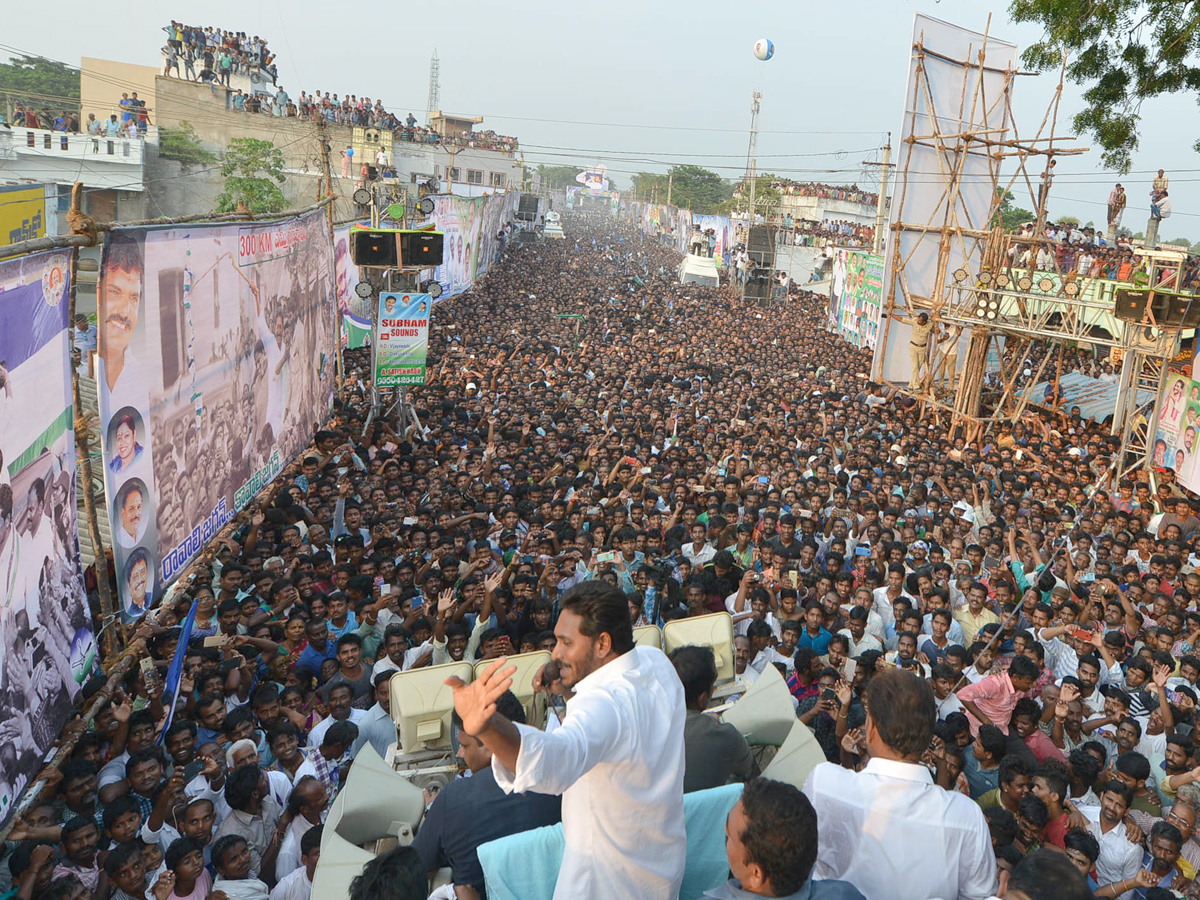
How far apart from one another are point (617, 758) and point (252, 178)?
30991mm

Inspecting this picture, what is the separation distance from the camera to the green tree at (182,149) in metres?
30.2

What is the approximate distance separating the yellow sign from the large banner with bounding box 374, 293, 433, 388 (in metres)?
6.05

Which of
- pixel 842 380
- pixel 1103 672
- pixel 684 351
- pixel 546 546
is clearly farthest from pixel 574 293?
pixel 1103 672

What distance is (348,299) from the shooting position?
15.8 m

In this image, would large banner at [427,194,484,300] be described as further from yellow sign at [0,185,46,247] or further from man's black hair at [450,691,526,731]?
man's black hair at [450,691,526,731]

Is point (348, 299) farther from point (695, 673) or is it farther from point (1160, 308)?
point (695, 673)

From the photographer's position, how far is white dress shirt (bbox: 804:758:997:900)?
105 inches

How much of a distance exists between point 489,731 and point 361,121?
4263 cm

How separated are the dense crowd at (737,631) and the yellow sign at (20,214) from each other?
19.0 ft

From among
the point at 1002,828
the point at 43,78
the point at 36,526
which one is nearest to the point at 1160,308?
the point at 1002,828

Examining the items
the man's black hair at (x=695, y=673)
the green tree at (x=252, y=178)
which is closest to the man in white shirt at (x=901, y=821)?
the man's black hair at (x=695, y=673)

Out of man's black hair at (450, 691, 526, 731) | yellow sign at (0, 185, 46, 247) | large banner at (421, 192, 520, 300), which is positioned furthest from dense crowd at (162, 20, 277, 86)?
man's black hair at (450, 691, 526, 731)

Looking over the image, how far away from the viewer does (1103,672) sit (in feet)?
19.7

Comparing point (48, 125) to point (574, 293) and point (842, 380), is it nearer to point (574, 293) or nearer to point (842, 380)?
point (574, 293)
